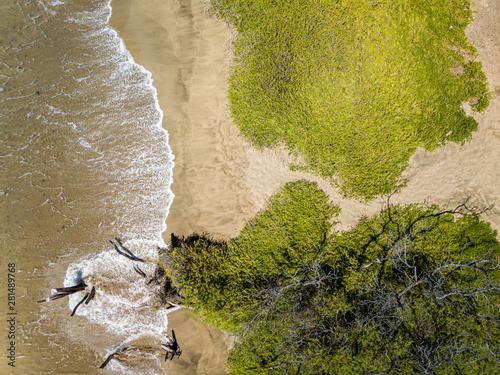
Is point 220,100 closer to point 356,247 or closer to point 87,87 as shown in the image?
point 87,87

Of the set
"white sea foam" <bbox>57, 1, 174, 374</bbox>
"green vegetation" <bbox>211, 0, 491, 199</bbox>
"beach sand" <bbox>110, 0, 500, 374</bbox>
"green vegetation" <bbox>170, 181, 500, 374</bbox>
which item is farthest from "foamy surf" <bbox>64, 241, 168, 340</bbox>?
"green vegetation" <bbox>211, 0, 491, 199</bbox>

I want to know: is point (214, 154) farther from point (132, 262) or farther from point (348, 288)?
point (348, 288)

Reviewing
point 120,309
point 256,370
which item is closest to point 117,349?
point 120,309

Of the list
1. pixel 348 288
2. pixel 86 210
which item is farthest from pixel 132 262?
pixel 348 288

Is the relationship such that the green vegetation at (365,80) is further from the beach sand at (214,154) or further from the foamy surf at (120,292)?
the foamy surf at (120,292)

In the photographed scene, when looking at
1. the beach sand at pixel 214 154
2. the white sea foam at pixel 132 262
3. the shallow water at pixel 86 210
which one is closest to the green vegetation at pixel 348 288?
the beach sand at pixel 214 154

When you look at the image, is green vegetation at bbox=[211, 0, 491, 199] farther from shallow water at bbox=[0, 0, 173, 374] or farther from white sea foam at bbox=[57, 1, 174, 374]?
shallow water at bbox=[0, 0, 173, 374]
